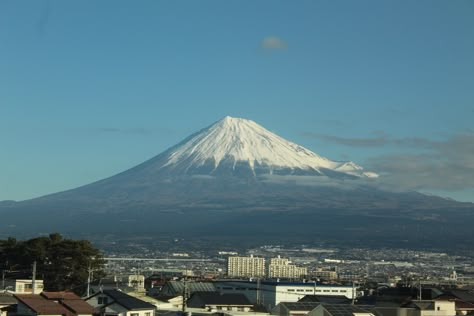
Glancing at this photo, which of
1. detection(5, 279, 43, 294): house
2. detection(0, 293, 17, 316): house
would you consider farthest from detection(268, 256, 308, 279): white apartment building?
detection(0, 293, 17, 316): house

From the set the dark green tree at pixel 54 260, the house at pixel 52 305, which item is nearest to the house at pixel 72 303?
the house at pixel 52 305

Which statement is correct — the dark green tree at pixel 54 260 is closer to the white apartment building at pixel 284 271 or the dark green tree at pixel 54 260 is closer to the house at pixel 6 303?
the house at pixel 6 303

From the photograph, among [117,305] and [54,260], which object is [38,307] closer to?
[117,305]

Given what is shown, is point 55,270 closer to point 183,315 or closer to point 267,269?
point 183,315

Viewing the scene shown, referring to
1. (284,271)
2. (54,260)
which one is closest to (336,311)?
(54,260)

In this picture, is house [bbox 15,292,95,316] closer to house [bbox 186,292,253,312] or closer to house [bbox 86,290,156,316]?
house [bbox 86,290,156,316]

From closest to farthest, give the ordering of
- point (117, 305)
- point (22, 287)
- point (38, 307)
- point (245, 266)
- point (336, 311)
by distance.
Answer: point (38, 307)
point (117, 305)
point (336, 311)
point (22, 287)
point (245, 266)
